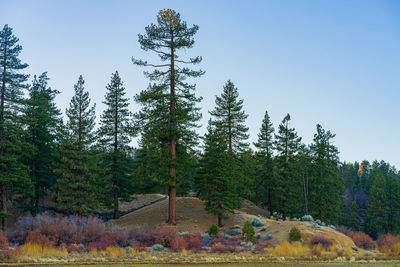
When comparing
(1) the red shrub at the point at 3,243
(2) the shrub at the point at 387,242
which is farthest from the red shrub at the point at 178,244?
(2) the shrub at the point at 387,242

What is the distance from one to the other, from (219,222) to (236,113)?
1571 centimetres

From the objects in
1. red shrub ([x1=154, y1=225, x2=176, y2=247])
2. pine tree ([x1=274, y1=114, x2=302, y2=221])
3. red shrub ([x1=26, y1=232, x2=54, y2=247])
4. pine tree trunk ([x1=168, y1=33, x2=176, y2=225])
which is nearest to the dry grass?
red shrub ([x1=26, y1=232, x2=54, y2=247])

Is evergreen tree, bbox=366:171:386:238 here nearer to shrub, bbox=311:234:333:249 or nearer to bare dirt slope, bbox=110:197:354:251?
bare dirt slope, bbox=110:197:354:251

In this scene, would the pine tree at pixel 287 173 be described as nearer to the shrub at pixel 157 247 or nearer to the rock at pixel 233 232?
the rock at pixel 233 232

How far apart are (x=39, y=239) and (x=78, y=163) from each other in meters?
17.6

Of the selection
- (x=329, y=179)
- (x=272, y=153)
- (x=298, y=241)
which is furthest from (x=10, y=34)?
(x=329, y=179)

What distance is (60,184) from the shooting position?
32.4 m

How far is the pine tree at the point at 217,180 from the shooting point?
29953 mm

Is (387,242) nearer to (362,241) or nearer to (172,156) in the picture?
(362,241)

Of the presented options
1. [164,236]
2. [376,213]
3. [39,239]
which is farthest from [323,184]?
[39,239]

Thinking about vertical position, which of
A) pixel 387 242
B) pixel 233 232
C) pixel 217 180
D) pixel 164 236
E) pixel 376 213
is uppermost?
pixel 217 180

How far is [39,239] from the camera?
17.1 meters

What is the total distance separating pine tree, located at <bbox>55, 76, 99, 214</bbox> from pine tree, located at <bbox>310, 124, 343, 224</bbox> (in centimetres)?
2736

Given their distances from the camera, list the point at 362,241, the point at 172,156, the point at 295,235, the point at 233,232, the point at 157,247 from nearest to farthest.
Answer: the point at 157,247
the point at 295,235
the point at 362,241
the point at 233,232
the point at 172,156
